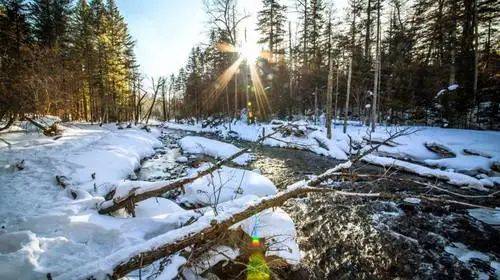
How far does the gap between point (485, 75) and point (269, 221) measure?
71.6 ft

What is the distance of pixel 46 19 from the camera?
24.7 metres

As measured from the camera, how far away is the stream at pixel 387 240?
15.5 feet

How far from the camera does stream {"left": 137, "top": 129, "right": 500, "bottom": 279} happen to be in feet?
15.5

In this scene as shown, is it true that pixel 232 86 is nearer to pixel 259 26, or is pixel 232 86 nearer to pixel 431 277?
pixel 259 26

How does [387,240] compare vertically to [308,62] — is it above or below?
below

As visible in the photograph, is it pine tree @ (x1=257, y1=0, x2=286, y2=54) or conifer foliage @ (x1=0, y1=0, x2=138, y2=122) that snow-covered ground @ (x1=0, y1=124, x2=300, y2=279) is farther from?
pine tree @ (x1=257, y1=0, x2=286, y2=54)

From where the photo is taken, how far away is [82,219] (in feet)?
15.5

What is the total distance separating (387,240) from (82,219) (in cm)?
626

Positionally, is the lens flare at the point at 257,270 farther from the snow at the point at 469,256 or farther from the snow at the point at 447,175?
the snow at the point at 447,175

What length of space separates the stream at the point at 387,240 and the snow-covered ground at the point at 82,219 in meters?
0.75

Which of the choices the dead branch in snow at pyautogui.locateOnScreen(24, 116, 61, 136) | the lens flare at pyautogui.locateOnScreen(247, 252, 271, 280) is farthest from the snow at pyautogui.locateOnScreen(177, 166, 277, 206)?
the dead branch in snow at pyautogui.locateOnScreen(24, 116, 61, 136)

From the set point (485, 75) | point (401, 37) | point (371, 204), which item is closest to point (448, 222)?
point (371, 204)

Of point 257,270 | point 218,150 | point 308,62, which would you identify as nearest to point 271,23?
point 308,62

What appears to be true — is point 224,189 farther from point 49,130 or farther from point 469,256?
point 49,130
